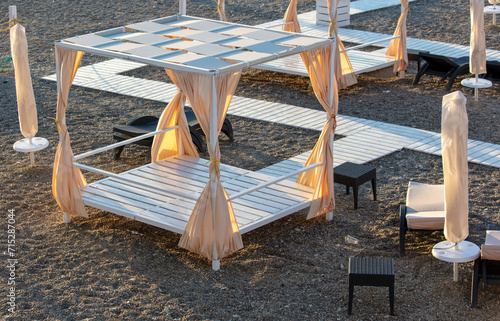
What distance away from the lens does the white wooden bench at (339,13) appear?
16.7m

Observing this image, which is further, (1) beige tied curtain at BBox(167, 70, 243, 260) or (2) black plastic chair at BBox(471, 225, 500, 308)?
(1) beige tied curtain at BBox(167, 70, 243, 260)

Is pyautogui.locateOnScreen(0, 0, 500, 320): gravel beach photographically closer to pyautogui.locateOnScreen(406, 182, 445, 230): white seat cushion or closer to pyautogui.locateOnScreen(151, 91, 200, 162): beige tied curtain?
pyautogui.locateOnScreen(406, 182, 445, 230): white seat cushion

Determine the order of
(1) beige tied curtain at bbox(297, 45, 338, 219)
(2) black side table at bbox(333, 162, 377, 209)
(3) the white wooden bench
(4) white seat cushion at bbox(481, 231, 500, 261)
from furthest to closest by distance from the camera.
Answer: (3) the white wooden bench → (2) black side table at bbox(333, 162, 377, 209) → (1) beige tied curtain at bbox(297, 45, 338, 219) → (4) white seat cushion at bbox(481, 231, 500, 261)

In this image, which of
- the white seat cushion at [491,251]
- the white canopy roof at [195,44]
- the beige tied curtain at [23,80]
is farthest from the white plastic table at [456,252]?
the beige tied curtain at [23,80]

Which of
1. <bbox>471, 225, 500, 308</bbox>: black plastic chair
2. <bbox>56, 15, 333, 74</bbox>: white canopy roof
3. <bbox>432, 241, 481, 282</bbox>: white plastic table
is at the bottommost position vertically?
<bbox>471, 225, 500, 308</bbox>: black plastic chair

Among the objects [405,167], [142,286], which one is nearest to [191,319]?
[142,286]

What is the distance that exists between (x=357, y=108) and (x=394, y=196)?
351 centimetres

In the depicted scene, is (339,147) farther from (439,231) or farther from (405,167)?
(439,231)

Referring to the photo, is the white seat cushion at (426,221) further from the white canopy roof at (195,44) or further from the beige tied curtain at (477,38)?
the beige tied curtain at (477,38)

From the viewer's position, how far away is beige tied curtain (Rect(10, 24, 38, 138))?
9078mm

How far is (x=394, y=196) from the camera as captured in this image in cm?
850

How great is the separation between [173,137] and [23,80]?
2121 millimetres

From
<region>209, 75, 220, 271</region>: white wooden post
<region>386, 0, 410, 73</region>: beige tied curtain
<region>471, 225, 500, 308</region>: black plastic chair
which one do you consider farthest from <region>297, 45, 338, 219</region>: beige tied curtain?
<region>386, 0, 410, 73</region>: beige tied curtain

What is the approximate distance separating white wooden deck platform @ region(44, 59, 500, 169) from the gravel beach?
0.25 metres
